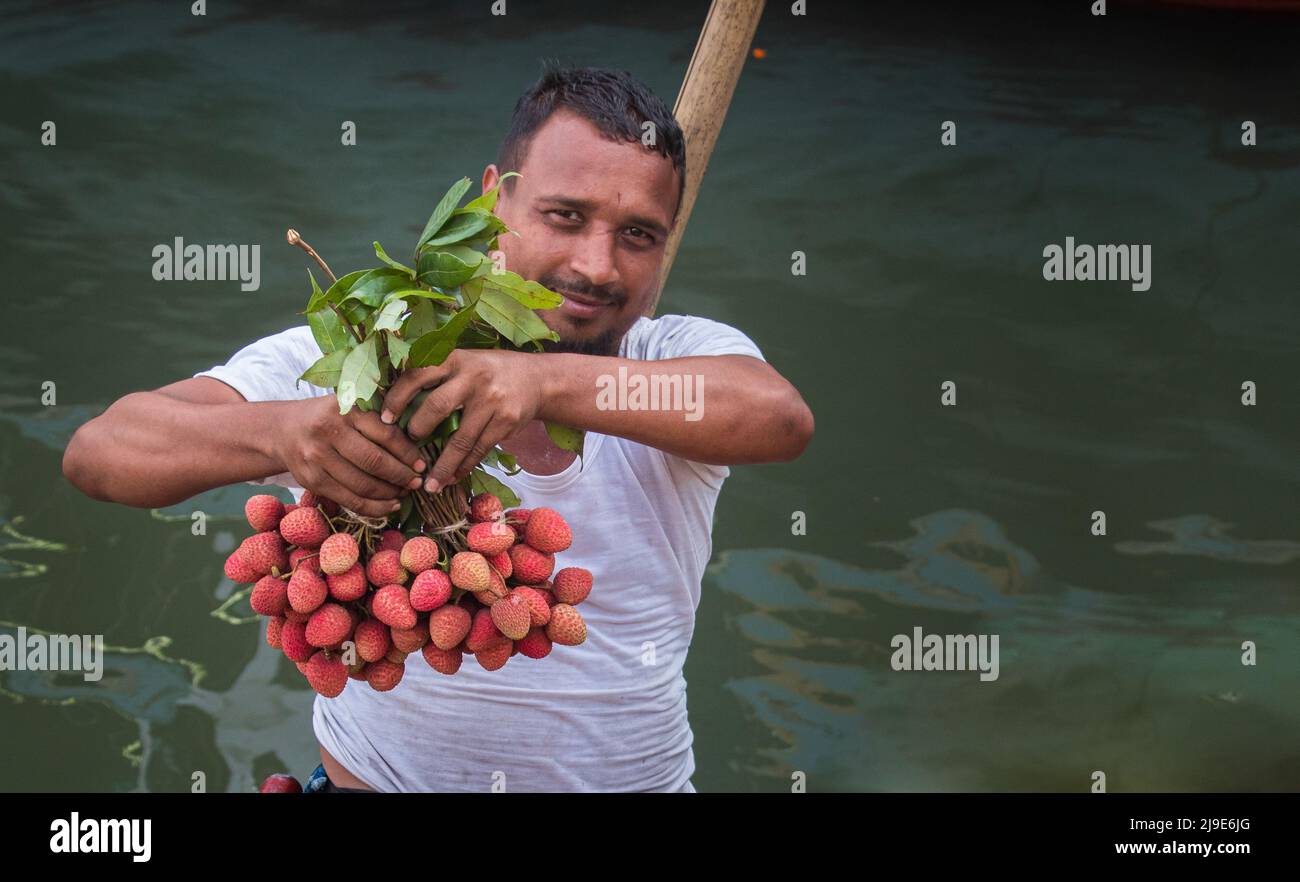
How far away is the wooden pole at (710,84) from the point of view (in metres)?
2.39

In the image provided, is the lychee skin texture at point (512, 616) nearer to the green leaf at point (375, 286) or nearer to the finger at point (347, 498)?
the finger at point (347, 498)

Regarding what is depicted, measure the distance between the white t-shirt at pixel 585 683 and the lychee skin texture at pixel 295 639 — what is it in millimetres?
318

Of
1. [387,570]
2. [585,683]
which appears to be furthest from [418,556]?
[585,683]

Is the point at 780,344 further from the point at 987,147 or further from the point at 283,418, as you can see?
the point at 283,418

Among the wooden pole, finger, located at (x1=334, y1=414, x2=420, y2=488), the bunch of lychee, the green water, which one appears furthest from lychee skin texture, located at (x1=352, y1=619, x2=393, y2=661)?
the green water

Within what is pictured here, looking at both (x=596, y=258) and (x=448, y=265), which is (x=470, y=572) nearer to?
(x=448, y=265)

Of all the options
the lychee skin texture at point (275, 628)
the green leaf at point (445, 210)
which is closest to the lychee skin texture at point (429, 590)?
the lychee skin texture at point (275, 628)

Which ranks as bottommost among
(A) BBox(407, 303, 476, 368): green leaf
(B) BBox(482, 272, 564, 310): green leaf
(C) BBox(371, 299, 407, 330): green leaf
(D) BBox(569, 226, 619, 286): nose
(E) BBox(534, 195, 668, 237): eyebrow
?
(A) BBox(407, 303, 476, 368): green leaf

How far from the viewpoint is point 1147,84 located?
424 cm

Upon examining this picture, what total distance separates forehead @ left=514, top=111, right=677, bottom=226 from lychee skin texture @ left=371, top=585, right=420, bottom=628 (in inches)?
25.3

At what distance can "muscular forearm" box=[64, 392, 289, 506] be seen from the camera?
167cm

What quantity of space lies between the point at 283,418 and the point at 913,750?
2.78 m

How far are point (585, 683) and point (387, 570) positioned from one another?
487 millimetres

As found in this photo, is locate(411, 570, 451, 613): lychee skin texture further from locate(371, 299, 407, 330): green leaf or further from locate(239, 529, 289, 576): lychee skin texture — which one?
locate(371, 299, 407, 330): green leaf
